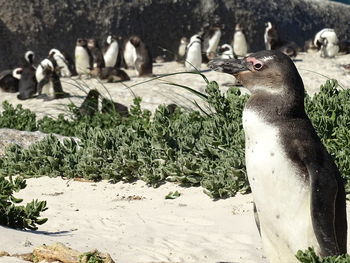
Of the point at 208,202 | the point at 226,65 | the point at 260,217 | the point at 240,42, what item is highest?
the point at 226,65

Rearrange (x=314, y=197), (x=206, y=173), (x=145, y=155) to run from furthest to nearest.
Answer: (x=145, y=155)
(x=206, y=173)
(x=314, y=197)

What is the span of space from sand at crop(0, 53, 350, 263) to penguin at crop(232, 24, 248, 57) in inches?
647

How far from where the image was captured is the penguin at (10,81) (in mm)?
18156

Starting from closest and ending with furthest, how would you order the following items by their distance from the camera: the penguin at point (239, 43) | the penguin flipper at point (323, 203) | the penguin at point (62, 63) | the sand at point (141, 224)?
the penguin flipper at point (323, 203) < the sand at point (141, 224) < the penguin at point (62, 63) < the penguin at point (239, 43)

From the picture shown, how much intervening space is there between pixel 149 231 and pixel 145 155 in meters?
1.74

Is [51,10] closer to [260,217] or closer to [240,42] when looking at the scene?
[240,42]

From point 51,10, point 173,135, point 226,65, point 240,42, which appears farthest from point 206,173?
point 240,42

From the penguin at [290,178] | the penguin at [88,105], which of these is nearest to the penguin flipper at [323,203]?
the penguin at [290,178]

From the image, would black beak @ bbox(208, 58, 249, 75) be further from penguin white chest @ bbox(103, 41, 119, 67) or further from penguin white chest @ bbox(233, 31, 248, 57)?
penguin white chest @ bbox(233, 31, 248, 57)

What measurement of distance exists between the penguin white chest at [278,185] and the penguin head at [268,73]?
8.9 inches

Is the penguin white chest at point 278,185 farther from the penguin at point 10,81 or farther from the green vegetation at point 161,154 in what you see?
the penguin at point 10,81

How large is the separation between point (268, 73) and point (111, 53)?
1665 centimetres

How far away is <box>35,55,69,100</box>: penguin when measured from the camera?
1670cm

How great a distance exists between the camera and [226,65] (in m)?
5.24
